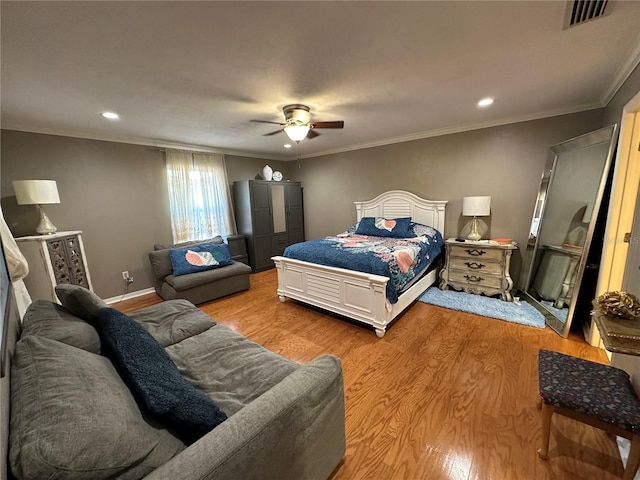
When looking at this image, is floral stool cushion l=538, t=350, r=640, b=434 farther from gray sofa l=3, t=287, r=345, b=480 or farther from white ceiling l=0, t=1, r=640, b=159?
white ceiling l=0, t=1, r=640, b=159

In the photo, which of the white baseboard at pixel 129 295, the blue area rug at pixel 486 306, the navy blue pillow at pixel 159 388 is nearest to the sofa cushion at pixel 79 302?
the navy blue pillow at pixel 159 388

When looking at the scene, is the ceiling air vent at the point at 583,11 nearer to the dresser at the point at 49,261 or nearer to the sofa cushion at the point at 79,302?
the sofa cushion at the point at 79,302

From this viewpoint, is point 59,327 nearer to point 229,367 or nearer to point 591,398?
point 229,367

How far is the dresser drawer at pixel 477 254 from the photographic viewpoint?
3232 millimetres

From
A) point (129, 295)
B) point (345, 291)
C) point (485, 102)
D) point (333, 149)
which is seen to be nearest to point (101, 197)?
point (129, 295)

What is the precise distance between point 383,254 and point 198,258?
258cm

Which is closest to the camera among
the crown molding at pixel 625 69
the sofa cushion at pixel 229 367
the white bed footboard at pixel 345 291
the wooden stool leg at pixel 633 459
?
the wooden stool leg at pixel 633 459

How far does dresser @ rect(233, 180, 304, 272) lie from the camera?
187 inches

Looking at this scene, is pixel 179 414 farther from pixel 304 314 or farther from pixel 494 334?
pixel 494 334

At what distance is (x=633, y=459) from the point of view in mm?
1104

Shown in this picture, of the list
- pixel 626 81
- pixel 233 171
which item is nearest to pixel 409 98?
pixel 626 81

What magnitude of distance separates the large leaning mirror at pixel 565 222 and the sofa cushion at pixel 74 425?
10.9ft

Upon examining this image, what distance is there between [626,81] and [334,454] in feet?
11.5

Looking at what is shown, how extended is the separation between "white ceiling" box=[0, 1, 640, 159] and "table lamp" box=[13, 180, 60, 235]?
0.69 m
